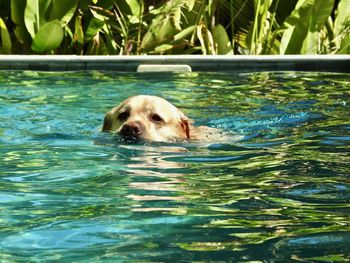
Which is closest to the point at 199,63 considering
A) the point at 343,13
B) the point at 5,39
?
the point at 343,13

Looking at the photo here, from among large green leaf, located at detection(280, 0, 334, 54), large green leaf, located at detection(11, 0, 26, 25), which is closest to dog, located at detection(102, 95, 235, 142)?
large green leaf, located at detection(280, 0, 334, 54)

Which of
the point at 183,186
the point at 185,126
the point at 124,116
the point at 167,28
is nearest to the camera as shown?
the point at 183,186

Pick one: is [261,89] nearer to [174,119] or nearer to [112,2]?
[174,119]

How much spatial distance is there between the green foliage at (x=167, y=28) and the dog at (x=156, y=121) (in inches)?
199

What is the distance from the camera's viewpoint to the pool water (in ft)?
9.74

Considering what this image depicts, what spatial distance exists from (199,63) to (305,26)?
76.1 inches

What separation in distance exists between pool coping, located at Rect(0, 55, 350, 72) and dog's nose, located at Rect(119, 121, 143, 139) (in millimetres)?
4748

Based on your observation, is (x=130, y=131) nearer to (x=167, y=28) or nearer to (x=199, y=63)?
(x=199, y=63)

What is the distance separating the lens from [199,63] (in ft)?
35.5

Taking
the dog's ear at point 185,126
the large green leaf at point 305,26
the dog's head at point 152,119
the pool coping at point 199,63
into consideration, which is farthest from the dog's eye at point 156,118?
the large green leaf at point 305,26

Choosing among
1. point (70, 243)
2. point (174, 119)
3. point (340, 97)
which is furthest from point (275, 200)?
point (340, 97)

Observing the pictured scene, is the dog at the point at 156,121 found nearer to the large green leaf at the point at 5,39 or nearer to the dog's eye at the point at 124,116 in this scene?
the dog's eye at the point at 124,116

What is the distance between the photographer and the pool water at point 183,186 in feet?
9.74

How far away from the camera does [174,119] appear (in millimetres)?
6434
